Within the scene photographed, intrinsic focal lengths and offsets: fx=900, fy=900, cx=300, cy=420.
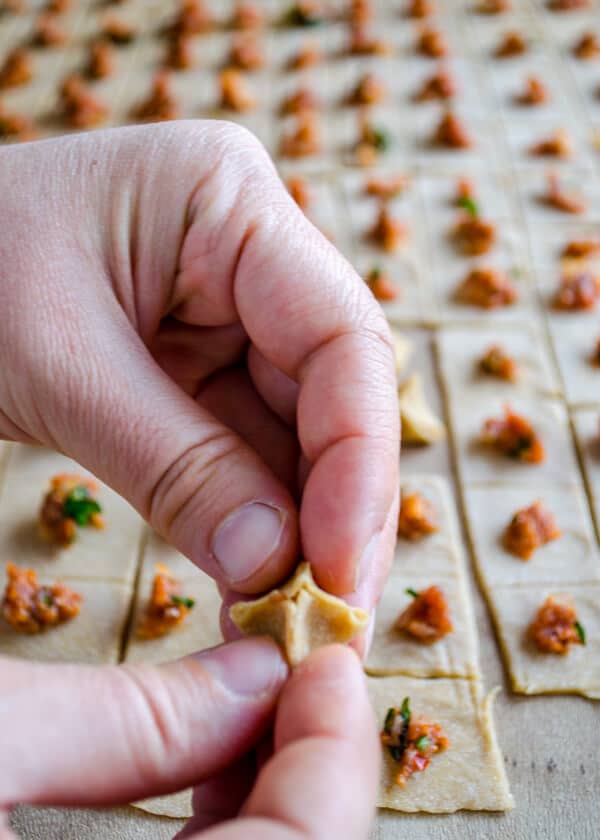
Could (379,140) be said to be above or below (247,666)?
below

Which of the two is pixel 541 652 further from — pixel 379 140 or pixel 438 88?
pixel 438 88

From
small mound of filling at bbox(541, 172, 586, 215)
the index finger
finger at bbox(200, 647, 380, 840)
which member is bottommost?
small mound of filling at bbox(541, 172, 586, 215)

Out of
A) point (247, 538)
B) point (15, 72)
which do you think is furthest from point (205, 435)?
point (15, 72)

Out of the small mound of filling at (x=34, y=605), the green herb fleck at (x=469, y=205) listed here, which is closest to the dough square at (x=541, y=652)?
the small mound of filling at (x=34, y=605)

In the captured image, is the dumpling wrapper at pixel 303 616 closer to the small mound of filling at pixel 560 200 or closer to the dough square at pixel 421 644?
the dough square at pixel 421 644

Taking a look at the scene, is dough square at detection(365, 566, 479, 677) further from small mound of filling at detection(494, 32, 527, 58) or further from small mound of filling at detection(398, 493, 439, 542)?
small mound of filling at detection(494, 32, 527, 58)

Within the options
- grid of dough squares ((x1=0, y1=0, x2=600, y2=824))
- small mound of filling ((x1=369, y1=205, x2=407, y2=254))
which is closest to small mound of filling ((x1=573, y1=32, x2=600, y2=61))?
grid of dough squares ((x1=0, y1=0, x2=600, y2=824))
